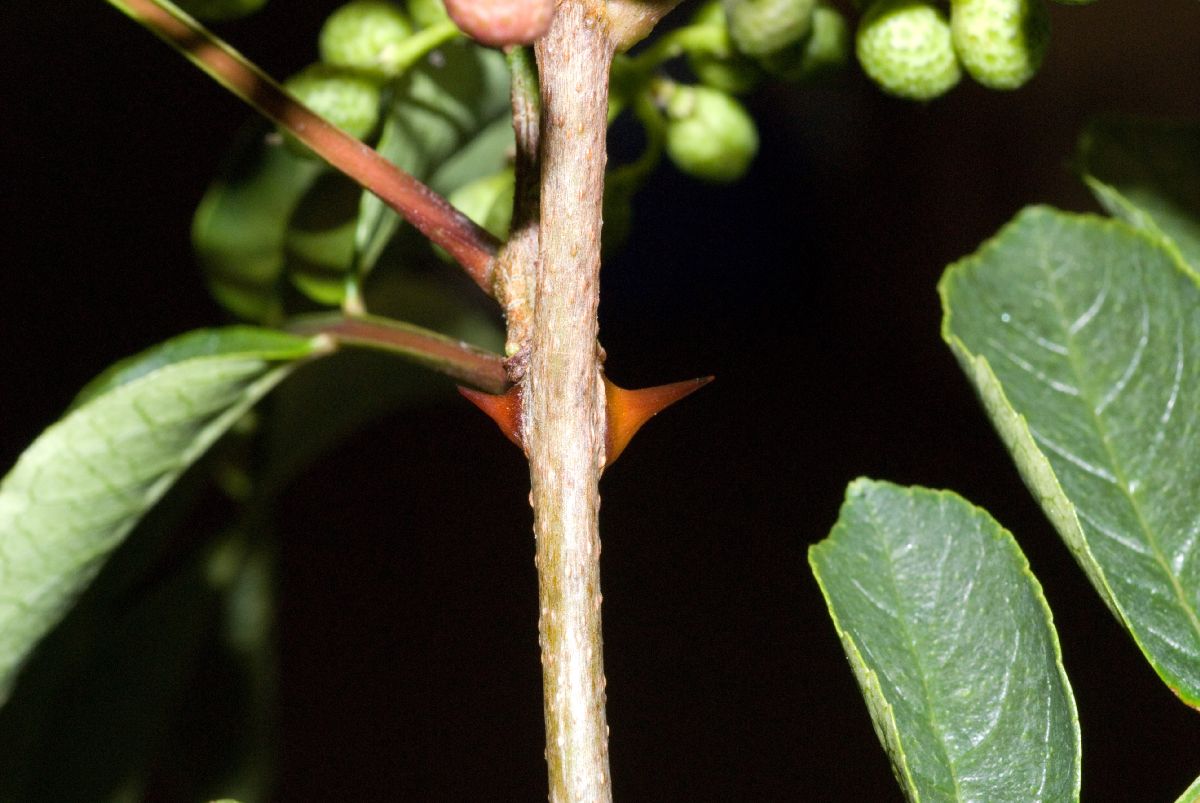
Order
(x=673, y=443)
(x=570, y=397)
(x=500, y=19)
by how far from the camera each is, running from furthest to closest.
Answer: (x=673, y=443)
(x=570, y=397)
(x=500, y=19)

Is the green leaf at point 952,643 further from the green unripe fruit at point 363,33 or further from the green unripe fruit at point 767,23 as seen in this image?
the green unripe fruit at point 363,33

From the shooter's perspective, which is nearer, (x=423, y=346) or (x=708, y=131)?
(x=423, y=346)

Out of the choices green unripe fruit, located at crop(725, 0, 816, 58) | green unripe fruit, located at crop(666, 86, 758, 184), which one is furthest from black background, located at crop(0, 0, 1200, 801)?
green unripe fruit, located at crop(725, 0, 816, 58)

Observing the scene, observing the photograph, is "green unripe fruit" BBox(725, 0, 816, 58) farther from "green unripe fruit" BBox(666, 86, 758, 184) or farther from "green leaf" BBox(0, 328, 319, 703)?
"green leaf" BBox(0, 328, 319, 703)

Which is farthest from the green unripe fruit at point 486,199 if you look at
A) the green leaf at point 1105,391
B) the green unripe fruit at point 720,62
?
the green leaf at point 1105,391

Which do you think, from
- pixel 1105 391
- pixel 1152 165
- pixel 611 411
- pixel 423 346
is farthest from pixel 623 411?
pixel 1152 165

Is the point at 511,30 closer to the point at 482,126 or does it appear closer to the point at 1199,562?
the point at 1199,562

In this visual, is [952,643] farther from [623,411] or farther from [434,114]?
[434,114]

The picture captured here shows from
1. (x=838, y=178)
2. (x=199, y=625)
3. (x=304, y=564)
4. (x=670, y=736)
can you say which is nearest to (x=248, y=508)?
(x=199, y=625)
